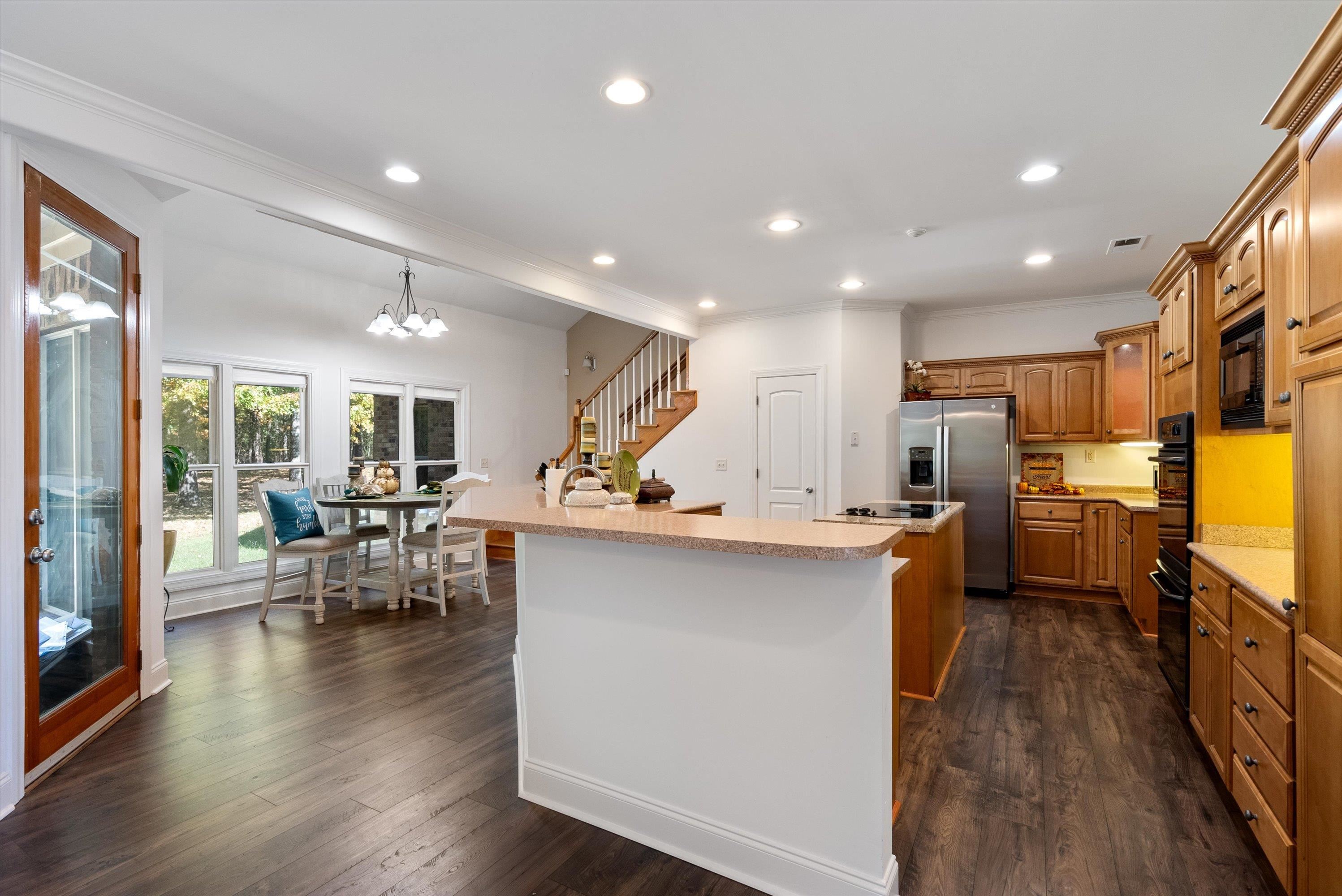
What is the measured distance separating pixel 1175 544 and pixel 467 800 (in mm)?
3240

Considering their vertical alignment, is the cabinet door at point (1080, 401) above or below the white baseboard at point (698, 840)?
above

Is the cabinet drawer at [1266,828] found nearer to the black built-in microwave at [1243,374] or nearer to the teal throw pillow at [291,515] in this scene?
A: the black built-in microwave at [1243,374]

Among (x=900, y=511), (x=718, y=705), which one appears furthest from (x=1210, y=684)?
(x=718, y=705)

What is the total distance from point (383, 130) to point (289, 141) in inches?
17.4

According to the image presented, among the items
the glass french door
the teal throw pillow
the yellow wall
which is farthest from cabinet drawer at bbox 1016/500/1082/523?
the glass french door

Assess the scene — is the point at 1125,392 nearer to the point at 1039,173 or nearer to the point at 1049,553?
the point at 1049,553

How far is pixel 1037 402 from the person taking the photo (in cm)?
577

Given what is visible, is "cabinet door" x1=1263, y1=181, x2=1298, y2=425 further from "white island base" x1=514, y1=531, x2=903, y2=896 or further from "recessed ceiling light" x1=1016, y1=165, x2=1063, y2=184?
"white island base" x1=514, y1=531, x2=903, y2=896

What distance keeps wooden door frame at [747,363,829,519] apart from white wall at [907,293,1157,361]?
1.08 m

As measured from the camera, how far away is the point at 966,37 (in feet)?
6.95

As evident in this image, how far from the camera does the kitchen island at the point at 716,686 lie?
5.75 ft

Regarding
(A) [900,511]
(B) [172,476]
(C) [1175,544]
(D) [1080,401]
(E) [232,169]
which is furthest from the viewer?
(D) [1080,401]

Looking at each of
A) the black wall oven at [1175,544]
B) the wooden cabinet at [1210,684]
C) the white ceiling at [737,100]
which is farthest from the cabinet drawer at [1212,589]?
the white ceiling at [737,100]

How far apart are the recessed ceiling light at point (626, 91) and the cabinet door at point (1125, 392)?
446cm
